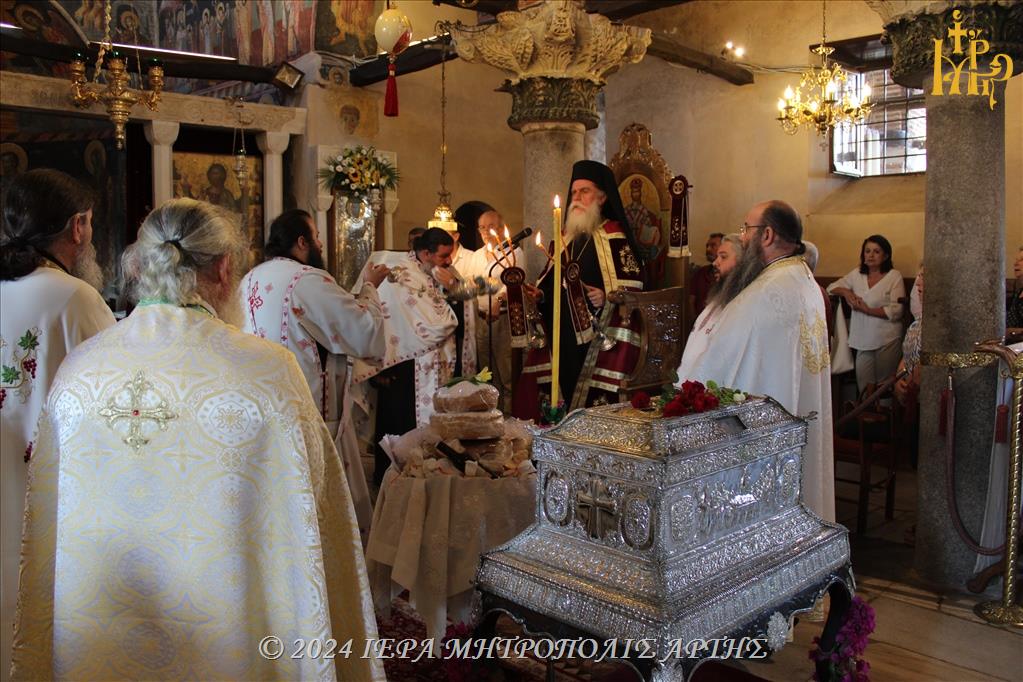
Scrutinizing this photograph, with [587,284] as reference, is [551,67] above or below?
above

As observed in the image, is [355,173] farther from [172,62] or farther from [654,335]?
[654,335]

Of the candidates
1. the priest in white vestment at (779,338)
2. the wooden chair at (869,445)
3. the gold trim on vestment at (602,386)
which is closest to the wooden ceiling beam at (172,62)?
the gold trim on vestment at (602,386)

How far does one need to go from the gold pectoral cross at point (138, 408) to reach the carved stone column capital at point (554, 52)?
5.30m

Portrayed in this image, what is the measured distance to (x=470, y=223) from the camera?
8195 millimetres

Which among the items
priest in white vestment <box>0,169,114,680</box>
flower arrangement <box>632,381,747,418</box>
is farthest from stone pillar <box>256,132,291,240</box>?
flower arrangement <box>632,381,747,418</box>

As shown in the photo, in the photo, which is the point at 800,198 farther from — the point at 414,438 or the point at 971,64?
the point at 414,438

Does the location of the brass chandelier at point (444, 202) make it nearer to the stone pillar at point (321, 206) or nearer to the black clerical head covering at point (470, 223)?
the black clerical head covering at point (470, 223)

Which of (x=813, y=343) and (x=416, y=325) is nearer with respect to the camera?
(x=813, y=343)

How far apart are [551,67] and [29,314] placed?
4.99 metres

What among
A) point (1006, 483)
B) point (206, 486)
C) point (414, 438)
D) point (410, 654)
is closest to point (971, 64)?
point (1006, 483)

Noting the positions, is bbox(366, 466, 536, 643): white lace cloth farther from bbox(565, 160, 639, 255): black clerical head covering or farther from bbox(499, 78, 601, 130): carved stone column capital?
bbox(499, 78, 601, 130): carved stone column capital

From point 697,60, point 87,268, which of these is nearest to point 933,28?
point 87,268

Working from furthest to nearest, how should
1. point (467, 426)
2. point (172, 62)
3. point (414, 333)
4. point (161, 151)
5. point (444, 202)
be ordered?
point (444, 202), point (161, 151), point (172, 62), point (414, 333), point (467, 426)

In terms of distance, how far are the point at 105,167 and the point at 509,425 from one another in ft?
29.5
